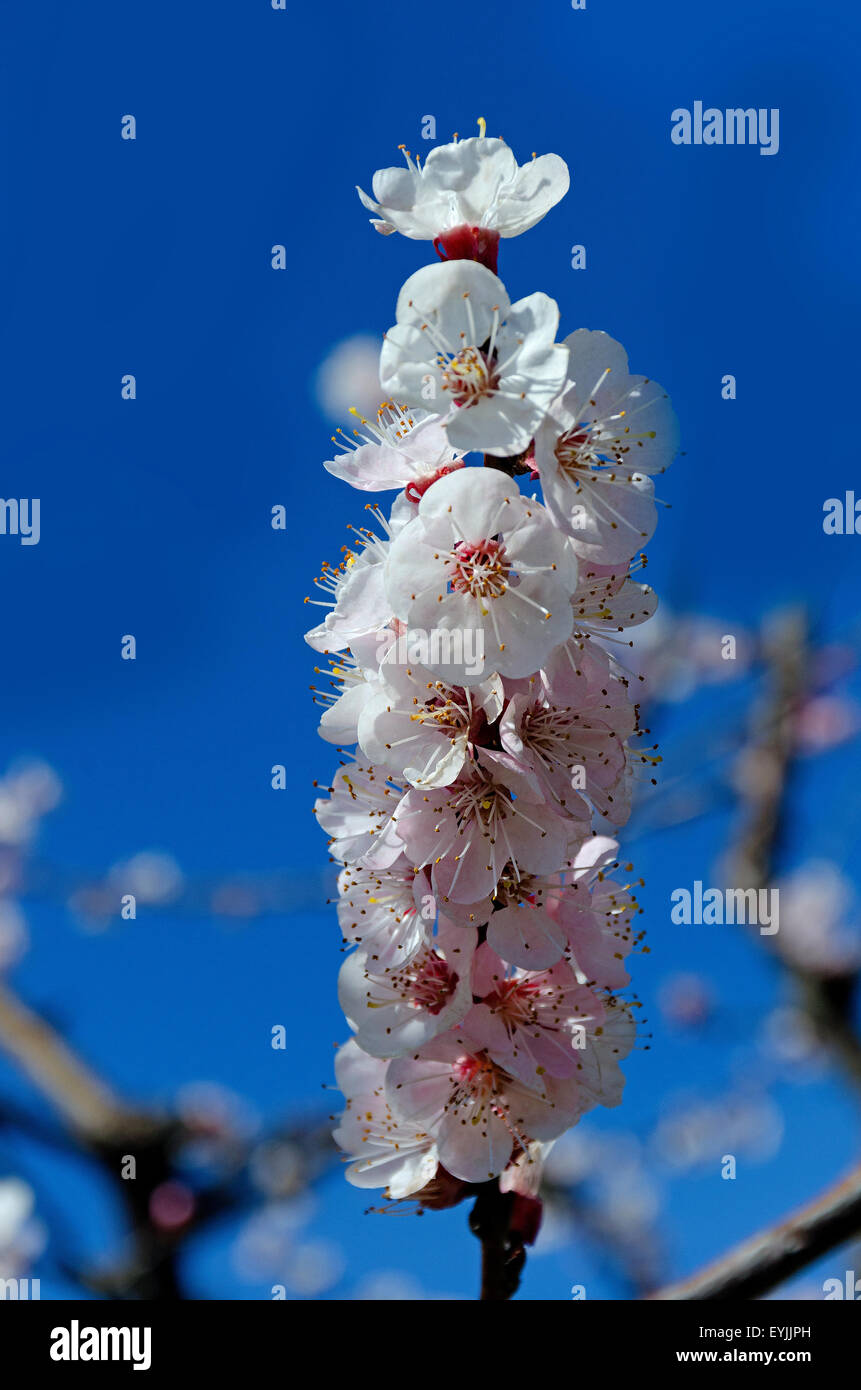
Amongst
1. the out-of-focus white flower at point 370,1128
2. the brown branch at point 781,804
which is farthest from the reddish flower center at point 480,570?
the brown branch at point 781,804

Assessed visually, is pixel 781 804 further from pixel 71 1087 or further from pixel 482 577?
pixel 482 577

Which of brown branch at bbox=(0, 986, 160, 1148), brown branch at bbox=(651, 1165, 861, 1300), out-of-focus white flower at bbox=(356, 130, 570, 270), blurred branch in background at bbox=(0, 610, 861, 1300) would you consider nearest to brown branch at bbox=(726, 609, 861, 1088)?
blurred branch in background at bbox=(0, 610, 861, 1300)

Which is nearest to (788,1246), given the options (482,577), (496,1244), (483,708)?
(496,1244)

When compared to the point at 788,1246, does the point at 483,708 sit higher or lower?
higher

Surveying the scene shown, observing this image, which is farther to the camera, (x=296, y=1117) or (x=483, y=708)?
(x=296, y=1117)

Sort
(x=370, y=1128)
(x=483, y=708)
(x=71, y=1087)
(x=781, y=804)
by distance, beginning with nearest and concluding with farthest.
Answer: (x=483, y=708) → (x=370, y=1128) → (x=71, y=1087) → (x=781, y=804)

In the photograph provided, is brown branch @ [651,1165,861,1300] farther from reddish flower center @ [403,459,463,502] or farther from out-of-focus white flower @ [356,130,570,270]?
out-of-focus white flower @ [356,130,570,270]

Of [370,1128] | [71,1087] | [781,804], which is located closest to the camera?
[370,1128]
